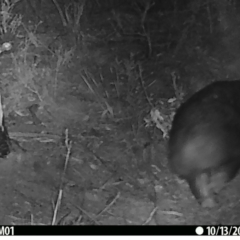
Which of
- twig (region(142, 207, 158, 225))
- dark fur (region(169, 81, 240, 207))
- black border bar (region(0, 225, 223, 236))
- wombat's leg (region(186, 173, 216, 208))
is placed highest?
dark fur (region(169, 81, 240, 207))

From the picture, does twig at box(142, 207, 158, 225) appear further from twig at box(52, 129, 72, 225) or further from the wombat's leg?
twig at box(52, 129, 72, 225)

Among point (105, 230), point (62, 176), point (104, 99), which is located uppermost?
point (104, 99)

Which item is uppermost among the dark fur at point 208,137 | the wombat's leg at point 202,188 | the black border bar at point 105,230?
the dark fur at point 208,137

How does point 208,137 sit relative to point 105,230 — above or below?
above

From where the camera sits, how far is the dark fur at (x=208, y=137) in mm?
863

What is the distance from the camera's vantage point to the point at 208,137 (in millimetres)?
862

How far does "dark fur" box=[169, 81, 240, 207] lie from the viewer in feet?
2.83

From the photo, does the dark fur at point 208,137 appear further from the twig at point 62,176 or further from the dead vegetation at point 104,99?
the twig at point 62,176

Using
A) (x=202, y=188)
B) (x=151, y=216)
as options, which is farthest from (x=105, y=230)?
(x=202, y=188)

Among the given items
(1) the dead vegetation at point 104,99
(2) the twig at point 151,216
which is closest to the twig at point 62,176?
(1) the dead vegetation at point 104,99

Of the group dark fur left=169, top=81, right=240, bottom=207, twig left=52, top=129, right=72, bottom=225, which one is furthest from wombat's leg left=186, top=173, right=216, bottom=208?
twig left=52, top=129, right=72, bottom=225

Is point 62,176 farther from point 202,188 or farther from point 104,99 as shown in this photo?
point 202,188

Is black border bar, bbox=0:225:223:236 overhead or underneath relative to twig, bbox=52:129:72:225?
→ underneath

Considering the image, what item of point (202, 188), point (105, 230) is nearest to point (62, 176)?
point (105, 230)
